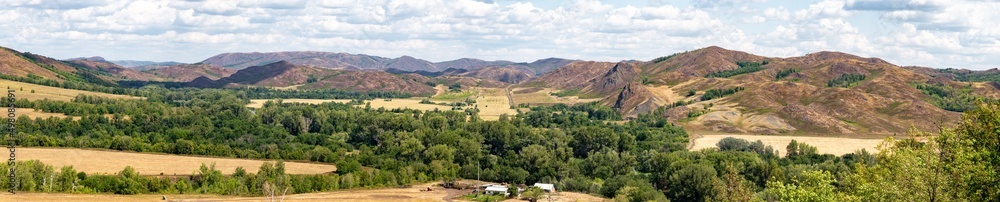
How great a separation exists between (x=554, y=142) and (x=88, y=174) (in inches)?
3599

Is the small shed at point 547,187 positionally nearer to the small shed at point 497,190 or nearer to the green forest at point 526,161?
the green forest at point 526,161

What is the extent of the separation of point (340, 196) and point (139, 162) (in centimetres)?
4767

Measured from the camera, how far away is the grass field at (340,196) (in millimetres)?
99438

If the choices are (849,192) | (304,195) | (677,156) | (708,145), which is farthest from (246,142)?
(849,192)

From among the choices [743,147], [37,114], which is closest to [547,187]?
[743,147]

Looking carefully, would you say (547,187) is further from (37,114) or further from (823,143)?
(37,114)

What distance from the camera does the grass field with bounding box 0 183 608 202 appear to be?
99.4 m

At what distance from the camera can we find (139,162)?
446 feet

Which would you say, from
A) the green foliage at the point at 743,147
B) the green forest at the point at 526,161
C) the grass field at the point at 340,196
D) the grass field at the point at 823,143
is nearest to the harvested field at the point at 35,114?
the green forest at the point at 526,161

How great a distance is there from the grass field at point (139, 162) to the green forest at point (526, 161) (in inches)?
222

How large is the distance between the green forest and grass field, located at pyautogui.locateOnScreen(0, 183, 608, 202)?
3988 mm

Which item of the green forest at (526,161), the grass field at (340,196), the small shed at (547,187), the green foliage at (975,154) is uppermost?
the green foliage at (975,154)

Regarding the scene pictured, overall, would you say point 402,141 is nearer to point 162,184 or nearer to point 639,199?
point 162,184

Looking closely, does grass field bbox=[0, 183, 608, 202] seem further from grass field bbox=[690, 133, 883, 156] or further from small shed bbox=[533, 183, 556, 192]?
grass field bbox=[690, 133, 883, 156]
